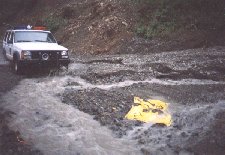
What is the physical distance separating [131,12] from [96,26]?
222 centimetres

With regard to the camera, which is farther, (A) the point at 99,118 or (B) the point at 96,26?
(B) the point at 96,26

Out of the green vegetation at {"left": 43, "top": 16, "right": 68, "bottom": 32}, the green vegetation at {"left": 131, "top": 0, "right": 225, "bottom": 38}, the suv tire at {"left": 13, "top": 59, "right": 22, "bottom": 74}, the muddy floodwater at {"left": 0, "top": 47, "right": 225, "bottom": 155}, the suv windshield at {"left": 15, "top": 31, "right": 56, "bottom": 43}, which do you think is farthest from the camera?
the green vegetation at {"left": 43, "top": 16, "right": 68, "bottom": 32}

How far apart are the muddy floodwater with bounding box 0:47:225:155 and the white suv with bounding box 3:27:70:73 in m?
0.63

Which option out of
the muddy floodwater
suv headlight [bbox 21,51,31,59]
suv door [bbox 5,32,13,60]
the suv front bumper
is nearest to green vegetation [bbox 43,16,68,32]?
the muddy floodwater

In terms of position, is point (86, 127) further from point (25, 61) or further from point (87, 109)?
point (25, 61)

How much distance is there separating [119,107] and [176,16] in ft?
39.1

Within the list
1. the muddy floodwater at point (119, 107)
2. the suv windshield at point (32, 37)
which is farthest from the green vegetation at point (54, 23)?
the suv windshield at point (32, 37)

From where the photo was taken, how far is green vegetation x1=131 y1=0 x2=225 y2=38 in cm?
1900

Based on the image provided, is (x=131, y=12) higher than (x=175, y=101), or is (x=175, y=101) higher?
(x=131, y=12)

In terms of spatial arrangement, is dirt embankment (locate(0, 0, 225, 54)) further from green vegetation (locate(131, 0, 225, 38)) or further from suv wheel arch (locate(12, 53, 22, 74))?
suv wheel arch (locate(12, 53, 22, 74))

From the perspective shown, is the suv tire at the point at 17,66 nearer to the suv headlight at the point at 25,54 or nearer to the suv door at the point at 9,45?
the suv headlight at the point at 25,54

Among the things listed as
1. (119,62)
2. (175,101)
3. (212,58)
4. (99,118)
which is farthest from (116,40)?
(99,118)

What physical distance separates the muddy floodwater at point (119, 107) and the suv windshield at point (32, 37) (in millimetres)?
1452

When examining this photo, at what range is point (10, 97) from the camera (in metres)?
10.2
